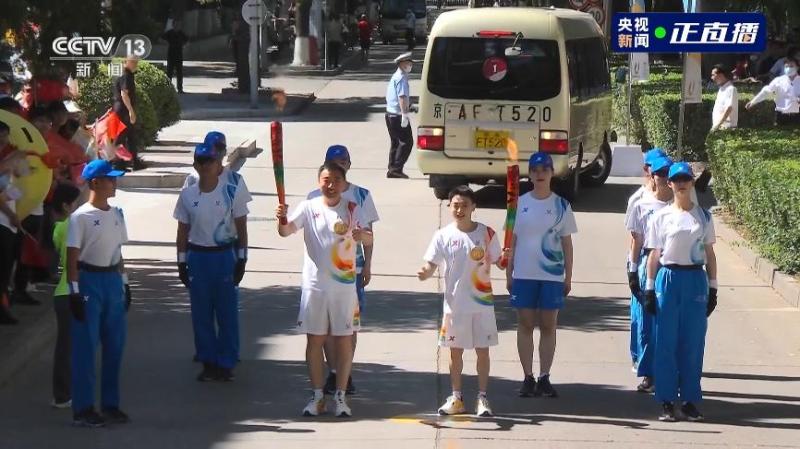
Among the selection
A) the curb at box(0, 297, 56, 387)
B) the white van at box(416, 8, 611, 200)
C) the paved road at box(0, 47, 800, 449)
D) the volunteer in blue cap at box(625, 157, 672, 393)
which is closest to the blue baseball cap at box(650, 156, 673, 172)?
the volunteer in blue cap at box(625, 157, 672, 393)

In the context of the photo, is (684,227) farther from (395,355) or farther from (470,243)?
(395,355)

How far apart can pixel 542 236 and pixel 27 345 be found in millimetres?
3865

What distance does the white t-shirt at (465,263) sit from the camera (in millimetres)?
8945

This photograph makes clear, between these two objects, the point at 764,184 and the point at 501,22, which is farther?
the point at 501,22

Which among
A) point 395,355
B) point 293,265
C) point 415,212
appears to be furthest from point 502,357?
point 415,212

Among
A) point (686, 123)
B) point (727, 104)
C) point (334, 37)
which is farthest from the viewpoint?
point (334, 37)

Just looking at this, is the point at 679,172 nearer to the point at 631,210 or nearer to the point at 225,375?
the point at 631,210

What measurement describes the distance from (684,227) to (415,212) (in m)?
9.33

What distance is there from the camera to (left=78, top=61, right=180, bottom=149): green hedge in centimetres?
2169

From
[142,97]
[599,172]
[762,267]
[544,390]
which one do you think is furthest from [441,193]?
[544,390]

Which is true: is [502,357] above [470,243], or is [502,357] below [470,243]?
below

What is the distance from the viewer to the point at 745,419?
927 centimetres

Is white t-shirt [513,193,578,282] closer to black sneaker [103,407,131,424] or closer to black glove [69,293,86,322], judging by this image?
black sneaker [103,407,131,424]

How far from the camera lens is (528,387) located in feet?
31.7
